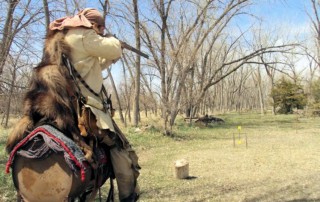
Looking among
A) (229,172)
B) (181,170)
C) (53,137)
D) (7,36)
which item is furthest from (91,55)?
(229,172)

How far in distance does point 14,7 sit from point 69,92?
261 inches

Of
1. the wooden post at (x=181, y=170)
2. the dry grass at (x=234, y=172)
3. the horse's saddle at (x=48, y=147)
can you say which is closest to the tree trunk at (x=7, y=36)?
the dry grass at (x=234, y=172)

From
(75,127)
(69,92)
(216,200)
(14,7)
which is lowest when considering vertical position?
(216,200)

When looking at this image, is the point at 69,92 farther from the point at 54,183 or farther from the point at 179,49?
the point at 179,49

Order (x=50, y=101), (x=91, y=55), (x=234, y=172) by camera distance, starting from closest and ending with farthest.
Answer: (x=50, y=101)
(x=91, y=55)
(x=234, y=172)

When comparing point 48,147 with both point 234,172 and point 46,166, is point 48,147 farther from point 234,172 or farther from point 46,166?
point 234,172

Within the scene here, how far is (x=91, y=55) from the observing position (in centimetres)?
312

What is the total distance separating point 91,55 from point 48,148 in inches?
32.5

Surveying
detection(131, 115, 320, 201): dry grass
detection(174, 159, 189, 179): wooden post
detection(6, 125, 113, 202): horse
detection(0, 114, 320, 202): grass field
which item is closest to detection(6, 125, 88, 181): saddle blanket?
detection(6, 125, 113, 202): horse

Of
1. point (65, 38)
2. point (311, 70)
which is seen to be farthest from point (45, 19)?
point (311, 70)

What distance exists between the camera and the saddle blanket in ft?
8.71

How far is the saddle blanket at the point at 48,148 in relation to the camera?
2.65 m

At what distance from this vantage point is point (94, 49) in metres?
3.06

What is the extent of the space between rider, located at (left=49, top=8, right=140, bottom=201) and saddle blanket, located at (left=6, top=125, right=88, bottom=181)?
10.9 inches
